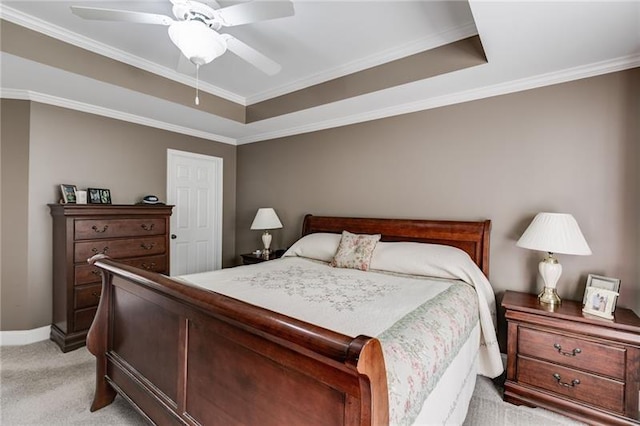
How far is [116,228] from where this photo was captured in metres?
3.04

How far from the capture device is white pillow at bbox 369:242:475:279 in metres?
2.38

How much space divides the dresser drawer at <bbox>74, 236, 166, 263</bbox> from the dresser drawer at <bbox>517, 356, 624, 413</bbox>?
354cm

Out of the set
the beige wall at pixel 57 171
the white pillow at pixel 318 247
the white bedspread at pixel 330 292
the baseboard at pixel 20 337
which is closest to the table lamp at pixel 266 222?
the white pillow at pixel 318 247

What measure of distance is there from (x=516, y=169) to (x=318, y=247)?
1.93m

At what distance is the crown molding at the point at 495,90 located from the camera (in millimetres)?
2164

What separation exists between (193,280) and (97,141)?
2319 millimetres

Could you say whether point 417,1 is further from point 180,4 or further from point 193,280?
point 193,280

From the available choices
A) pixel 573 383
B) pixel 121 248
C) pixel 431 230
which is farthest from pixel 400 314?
pixel 121 248

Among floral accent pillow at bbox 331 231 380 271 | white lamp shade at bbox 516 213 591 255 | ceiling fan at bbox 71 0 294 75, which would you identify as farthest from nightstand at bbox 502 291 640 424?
ceiling fan at bbox 71 0 294 75

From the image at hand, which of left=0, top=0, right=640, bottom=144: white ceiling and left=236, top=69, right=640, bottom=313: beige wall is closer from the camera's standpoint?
Answer: left=0, top=0, right=640, bottom=144: white ceiling

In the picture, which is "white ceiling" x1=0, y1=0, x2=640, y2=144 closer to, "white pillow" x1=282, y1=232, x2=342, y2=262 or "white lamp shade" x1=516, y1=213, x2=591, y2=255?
"white lamp shade" x1=516, y1=213, x2=591, y2=255

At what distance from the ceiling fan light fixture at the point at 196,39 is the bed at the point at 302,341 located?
4.27ft

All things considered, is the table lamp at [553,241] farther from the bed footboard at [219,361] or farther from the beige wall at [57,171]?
the beige wall at [57,171]

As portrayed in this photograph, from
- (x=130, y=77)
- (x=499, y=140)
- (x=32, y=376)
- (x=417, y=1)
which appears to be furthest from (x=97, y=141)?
(x=499, y=140)
